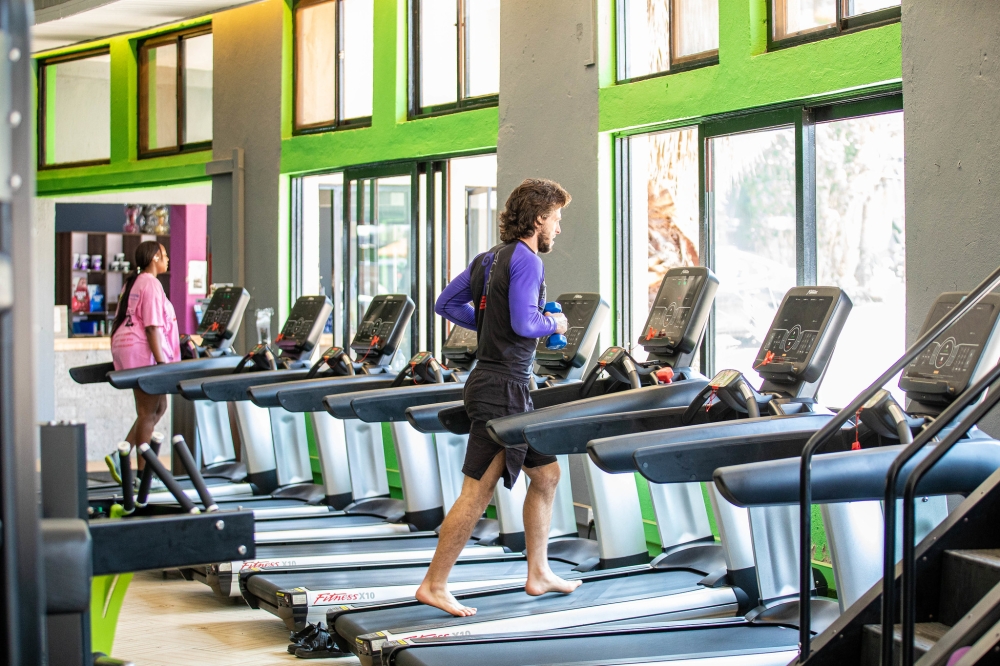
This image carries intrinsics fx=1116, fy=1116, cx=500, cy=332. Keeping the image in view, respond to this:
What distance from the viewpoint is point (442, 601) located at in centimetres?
405

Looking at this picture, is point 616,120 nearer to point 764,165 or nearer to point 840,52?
point 764,165

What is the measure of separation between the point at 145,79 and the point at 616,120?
17.5 feet

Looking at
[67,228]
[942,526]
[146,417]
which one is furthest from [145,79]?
[942,526]

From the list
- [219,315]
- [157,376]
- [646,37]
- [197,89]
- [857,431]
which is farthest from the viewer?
[197,89]

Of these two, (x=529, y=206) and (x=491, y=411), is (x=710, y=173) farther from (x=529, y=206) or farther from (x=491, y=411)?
(x=491, y=411)

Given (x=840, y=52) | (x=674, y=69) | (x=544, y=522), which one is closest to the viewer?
(x=544, y=522)

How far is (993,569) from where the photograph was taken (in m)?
2.83

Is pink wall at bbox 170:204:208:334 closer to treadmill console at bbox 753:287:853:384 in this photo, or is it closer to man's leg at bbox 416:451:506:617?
man's leg at bbox 416:451:506:617

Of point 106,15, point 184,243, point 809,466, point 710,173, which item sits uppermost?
point 106,15

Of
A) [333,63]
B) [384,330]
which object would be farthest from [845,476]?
[333,63]

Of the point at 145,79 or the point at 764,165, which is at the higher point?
the point at 145,79

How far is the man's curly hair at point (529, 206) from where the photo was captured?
4.05m

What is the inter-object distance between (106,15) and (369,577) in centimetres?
565

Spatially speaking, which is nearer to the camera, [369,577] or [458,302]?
[458,302]
